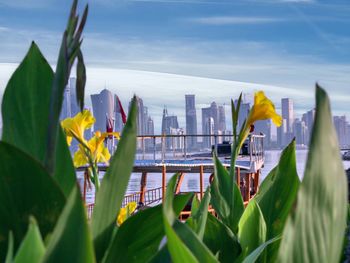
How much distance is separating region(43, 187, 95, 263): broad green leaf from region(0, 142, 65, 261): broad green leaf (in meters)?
0.12

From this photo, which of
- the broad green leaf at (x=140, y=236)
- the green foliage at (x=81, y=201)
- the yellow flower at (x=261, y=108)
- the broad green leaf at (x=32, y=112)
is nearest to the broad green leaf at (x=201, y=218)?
the green foliage at (x=81, y=201)

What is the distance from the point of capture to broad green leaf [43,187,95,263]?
1.53 feet

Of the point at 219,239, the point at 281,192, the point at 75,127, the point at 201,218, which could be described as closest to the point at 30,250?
the point at 201,218

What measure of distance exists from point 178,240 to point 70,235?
0.11 meters

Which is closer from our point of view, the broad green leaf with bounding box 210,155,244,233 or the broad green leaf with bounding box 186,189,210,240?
the broad green leaf with bounding box 186,189,210,240

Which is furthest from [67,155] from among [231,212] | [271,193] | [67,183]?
[231,212]

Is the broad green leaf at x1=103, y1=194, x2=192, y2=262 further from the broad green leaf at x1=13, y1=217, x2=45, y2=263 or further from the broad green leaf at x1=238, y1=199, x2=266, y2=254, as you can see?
the broad green leaf at x1=238, y1=199, x2=266, y2=254

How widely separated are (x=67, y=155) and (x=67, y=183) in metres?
0.04

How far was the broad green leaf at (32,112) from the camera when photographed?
0.71 metres

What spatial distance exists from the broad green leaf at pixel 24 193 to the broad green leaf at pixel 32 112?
0.10 meters

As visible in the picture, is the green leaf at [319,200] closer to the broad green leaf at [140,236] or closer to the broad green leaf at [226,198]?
the broad green leaf at [140,236]

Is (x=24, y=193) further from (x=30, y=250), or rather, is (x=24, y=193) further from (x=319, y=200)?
(x=319, y=200)

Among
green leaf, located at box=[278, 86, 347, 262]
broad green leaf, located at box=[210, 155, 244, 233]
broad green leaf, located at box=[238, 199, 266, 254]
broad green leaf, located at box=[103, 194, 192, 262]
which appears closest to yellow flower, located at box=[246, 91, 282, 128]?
broad green leaf, located at box=[210, 155, 244, 233]

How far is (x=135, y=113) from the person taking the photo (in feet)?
1.97
